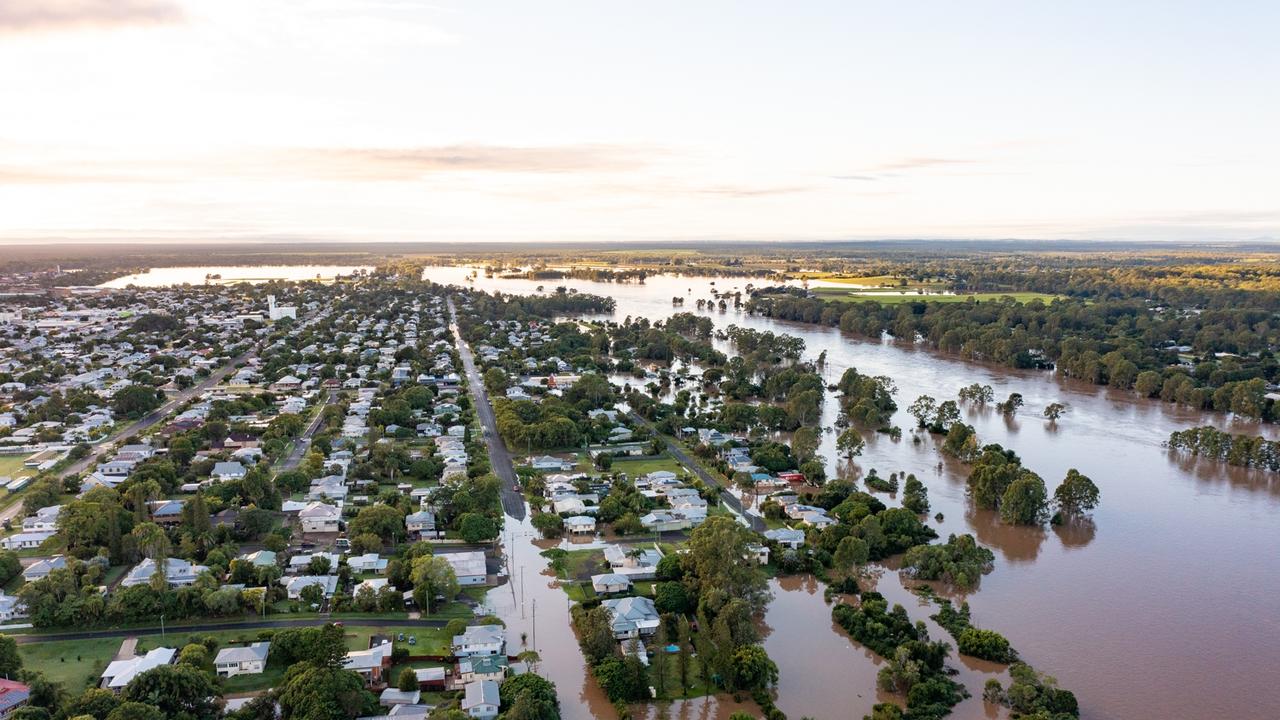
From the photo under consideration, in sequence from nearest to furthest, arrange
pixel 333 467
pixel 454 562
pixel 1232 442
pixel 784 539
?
pixel 454 562
pixel 784 539
pixel 333 467
pixel 1232 442

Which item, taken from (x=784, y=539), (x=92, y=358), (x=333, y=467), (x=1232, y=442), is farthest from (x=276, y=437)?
(x=1232, y=442)

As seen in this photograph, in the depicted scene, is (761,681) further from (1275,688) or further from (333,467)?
(333,467)

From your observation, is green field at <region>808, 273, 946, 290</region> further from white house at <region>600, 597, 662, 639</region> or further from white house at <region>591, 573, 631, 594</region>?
white house at <region>600, 597, 662, 639</region>

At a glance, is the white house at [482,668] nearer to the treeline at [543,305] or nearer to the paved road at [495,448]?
the paved road at [495,448]

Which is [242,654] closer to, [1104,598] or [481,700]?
[481,700]

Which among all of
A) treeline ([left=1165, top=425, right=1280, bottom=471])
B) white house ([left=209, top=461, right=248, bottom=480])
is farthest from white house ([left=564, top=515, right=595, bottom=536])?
treeline ([left=1165, top=425, right=1280, bottom=471])
